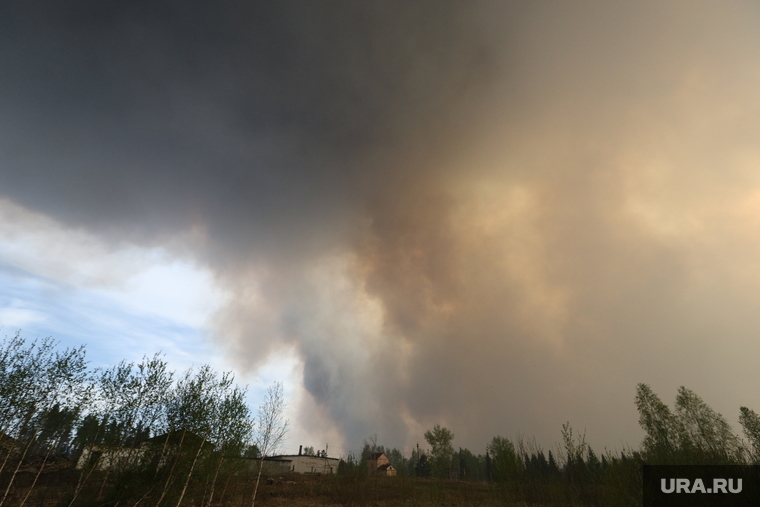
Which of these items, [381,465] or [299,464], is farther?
[381,465]

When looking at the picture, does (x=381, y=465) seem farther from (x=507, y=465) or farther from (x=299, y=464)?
(x=507, y=465)

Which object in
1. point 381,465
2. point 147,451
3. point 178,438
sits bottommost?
point 381,465

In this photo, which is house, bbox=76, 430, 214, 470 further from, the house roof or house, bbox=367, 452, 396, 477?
house, bbox=367, 452, 396, 477

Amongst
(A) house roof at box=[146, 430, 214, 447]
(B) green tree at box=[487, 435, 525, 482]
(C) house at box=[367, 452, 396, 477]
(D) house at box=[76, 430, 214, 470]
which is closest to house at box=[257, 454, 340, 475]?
(C) house at box=[367, 452, 396, 477]

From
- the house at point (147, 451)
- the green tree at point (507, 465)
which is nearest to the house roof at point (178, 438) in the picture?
the house at point (147, 451)

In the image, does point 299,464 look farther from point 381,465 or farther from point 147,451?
point 147,451

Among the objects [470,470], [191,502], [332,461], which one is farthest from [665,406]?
[470,470]

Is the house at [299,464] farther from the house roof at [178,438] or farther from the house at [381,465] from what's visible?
the house roof at [178,438]

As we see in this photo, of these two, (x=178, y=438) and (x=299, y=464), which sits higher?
(x=178, y=438)

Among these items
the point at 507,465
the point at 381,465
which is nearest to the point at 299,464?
the point at 381,465

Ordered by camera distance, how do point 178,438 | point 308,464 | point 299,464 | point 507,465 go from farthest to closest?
point 308,464 < point 299,464 < point 178,438 < point 507,465

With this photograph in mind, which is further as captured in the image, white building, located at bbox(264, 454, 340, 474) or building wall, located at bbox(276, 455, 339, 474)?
building wall, located at bbox(276, 455, 339, 474)

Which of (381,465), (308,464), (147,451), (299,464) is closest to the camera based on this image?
(147,451)

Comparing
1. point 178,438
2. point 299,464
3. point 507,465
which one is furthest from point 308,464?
point 507,465
